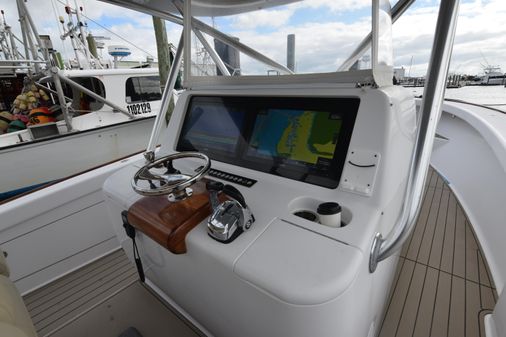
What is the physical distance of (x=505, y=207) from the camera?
1640 millimetres

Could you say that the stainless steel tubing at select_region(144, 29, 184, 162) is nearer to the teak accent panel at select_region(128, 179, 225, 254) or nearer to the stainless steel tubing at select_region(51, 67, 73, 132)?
the teak accent panel at select_region(128, 179, 225, 254)

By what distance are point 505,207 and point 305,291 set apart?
74.4 inches

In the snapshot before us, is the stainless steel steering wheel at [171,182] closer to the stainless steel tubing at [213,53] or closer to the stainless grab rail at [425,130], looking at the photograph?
the stainless grab rail at [425,130]

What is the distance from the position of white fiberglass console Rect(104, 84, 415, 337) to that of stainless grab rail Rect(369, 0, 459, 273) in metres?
0.05

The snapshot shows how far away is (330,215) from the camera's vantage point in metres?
0.69

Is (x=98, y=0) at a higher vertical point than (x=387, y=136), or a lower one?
higher

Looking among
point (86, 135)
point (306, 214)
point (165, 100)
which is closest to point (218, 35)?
point (165, 100)

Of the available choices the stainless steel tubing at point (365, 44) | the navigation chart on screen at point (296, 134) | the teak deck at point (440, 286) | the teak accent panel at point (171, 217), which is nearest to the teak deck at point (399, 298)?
the teak deck at point (440, 286)

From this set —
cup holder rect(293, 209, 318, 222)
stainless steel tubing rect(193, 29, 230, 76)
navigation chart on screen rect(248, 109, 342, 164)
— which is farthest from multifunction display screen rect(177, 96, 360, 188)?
stainless steel tubing rect(193, 29, 230, 76)

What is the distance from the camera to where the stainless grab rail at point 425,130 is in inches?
26.4

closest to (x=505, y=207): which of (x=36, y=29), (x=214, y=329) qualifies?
(x=214, y=329)

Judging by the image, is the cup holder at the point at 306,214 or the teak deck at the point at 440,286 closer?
the cup holder at the point at 306,214

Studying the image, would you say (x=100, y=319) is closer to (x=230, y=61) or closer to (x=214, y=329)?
(x=214, y=329)

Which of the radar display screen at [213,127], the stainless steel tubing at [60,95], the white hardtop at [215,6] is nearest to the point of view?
the radar display screen at [213,127]
